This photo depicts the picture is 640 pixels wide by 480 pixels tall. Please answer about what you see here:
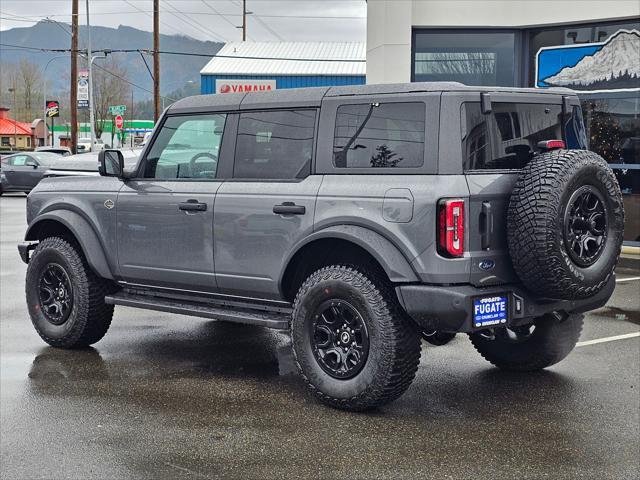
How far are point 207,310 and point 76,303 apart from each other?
138cm

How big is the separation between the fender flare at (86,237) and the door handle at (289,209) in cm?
185

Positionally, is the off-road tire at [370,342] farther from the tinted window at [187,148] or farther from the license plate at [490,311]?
the tinted window at [187,148]

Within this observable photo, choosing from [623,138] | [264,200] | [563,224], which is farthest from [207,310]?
[623,138]

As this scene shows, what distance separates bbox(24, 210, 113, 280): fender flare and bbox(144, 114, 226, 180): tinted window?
2.27 ft

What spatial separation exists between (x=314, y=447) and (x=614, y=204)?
7.77 ft

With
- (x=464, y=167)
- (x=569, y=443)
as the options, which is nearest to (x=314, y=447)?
(x=569, y=443)

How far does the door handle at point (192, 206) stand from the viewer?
250 inches

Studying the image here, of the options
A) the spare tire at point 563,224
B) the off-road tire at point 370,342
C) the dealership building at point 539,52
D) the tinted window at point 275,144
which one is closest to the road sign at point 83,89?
the dealership building at point 539,52

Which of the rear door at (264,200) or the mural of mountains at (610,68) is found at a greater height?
the mural of mountains at (610,68)

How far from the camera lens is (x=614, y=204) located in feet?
18.1

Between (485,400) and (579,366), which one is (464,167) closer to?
(485,400)

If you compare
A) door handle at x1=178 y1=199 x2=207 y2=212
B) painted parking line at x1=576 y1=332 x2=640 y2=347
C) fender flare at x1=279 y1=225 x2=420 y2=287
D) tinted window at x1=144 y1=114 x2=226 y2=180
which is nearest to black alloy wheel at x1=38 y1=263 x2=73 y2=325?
tinted window at x1=144 y1=114 x2=226 y2=180

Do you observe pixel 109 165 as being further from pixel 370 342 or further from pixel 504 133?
pixel 504 133

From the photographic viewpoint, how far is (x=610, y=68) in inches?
566
